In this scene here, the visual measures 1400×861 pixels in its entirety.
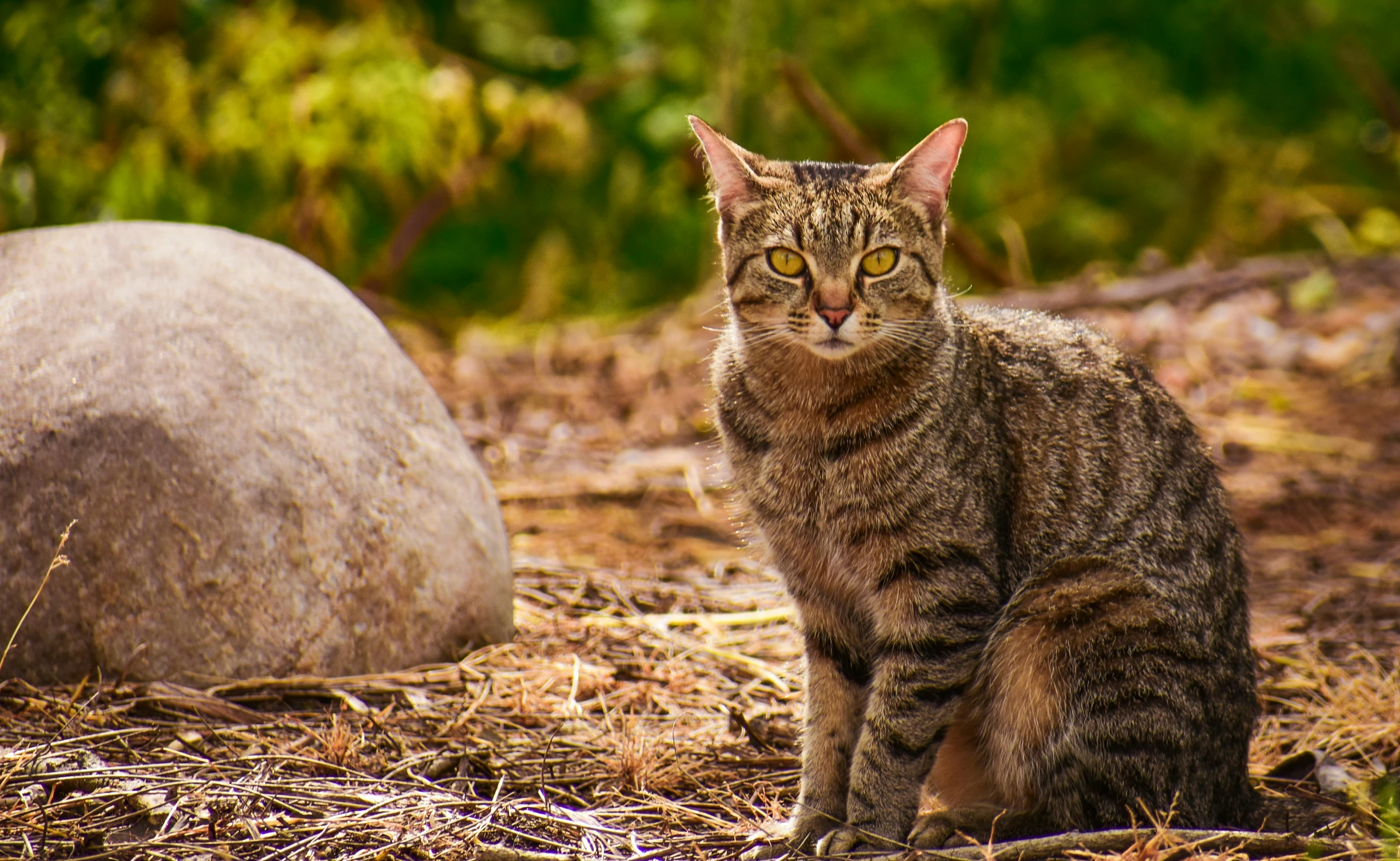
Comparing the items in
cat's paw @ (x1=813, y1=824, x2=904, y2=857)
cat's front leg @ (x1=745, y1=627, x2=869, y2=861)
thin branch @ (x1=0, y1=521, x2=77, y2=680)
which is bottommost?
cat's paw @ (x1=813, y1=824, x2=904, y2=857)

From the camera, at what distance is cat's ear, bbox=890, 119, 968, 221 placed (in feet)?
9.50

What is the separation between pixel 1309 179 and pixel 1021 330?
6.84 m

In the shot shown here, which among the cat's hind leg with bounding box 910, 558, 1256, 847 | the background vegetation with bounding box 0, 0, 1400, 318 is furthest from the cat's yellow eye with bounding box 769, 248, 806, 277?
the background vegetation with bounding box 0, 0, 1400, 318

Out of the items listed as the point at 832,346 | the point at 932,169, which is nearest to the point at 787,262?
the point at 832,346

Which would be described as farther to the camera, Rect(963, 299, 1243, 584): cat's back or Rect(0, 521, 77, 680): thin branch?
Rect(963, 299, 1243, 584): cat's back

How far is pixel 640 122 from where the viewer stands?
7.63m

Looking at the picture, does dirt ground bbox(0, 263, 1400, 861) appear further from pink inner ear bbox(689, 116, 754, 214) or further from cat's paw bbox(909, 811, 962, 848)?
pink inner ear bbox(689, 116, 754, 214)

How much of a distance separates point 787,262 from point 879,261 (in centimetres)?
21

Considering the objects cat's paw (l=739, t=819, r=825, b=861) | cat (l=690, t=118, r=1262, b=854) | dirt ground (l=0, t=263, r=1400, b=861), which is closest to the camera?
dirt ground (l=0, t=263, r=1400, b=861)

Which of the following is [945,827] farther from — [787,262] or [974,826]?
[787,262]

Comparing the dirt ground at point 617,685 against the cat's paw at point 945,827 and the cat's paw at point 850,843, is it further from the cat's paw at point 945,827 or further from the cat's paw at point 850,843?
the cat's paw at point 945,827

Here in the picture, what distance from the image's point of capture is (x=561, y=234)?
809cm

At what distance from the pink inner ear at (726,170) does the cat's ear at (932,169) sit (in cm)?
35

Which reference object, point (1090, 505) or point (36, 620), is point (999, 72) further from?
point (36, 620)
